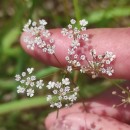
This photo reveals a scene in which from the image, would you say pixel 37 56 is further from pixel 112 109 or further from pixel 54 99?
pixel 112 109

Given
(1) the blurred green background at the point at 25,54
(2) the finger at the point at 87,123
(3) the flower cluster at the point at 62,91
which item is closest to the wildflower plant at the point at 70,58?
(3) the flower cluster at the point at 62,91

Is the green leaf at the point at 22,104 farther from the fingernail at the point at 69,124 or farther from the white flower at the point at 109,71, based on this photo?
the white flower at the point at 109,71

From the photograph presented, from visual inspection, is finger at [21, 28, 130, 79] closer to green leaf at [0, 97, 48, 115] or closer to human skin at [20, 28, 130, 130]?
human skin at [20, 28, 130, 130]

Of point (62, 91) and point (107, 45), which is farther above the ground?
point (107, 45)

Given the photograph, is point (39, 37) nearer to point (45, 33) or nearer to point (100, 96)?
point (45, 33)

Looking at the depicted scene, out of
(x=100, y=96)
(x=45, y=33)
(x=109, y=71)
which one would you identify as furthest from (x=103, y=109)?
(x=45, y=33)

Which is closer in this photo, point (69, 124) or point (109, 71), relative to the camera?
point (109, 71)

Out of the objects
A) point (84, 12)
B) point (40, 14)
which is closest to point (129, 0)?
point (84, 12)

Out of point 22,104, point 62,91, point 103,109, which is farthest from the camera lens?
point 22,104
